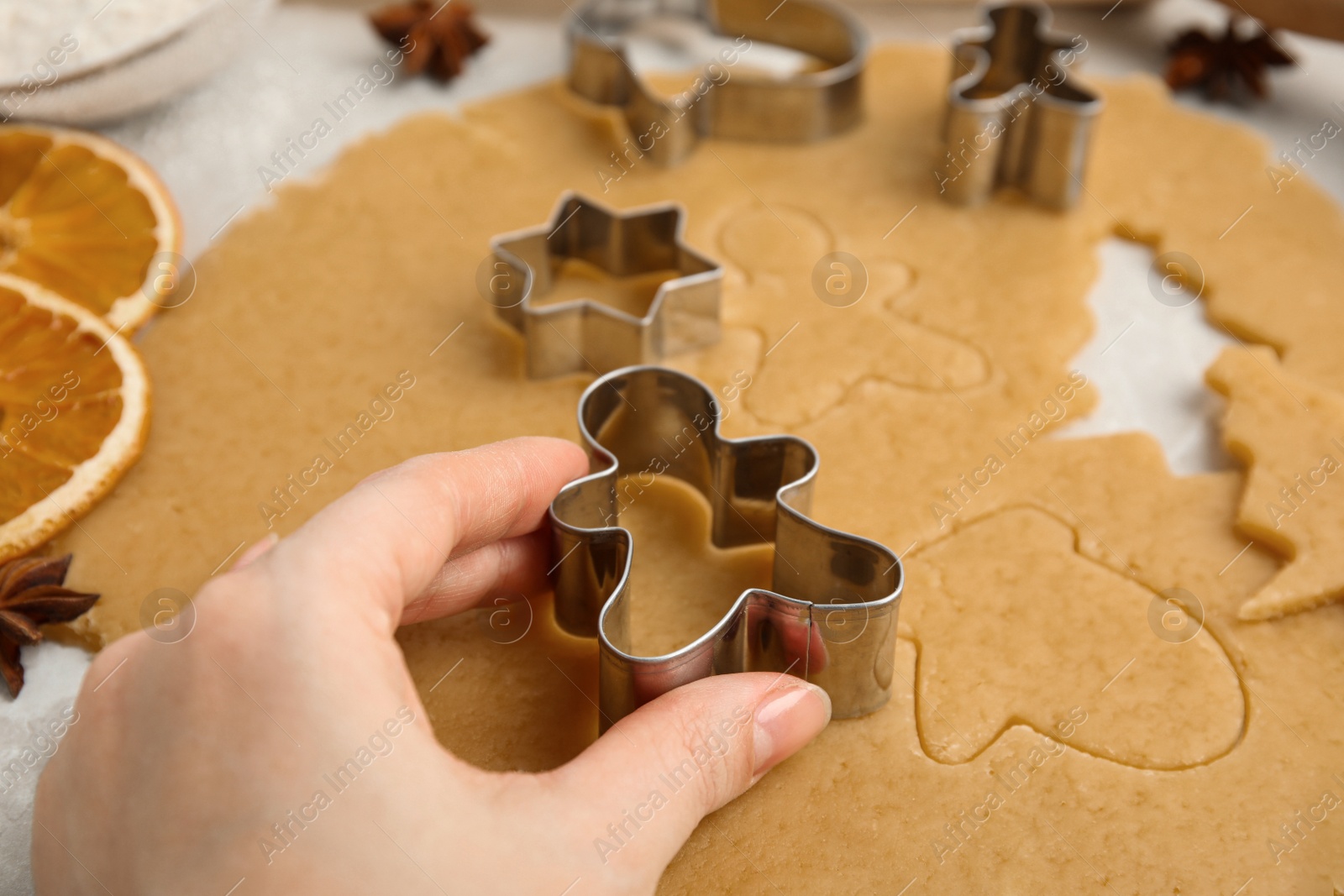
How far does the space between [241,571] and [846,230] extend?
1.51 m

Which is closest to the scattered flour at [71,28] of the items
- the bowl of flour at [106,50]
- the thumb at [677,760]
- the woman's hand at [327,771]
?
the bowl of flour at [106,50]

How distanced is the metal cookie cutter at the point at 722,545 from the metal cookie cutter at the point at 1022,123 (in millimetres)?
976

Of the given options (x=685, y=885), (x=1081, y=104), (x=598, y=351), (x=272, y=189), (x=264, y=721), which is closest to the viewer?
(x=264, y=721)

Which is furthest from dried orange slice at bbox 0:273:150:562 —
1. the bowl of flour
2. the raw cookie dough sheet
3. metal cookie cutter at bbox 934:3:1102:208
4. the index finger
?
metal cookie cutter at bbox 934:3:1102:208

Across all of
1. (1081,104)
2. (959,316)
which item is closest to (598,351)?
(959,316)

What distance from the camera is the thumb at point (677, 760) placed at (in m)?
1.26

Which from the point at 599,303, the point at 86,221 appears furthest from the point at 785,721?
the point at 86,221

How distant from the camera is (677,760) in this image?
1316 mm

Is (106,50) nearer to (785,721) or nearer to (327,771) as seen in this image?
(327,771)

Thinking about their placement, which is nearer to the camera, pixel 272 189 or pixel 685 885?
pixel 685 885

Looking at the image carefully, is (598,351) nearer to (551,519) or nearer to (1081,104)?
(551,519)

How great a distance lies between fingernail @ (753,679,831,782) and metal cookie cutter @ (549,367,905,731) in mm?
60

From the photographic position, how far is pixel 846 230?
2352mm

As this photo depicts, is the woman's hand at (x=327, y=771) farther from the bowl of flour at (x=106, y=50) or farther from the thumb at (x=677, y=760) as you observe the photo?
the bowl of flour at (x=106, y=50)
